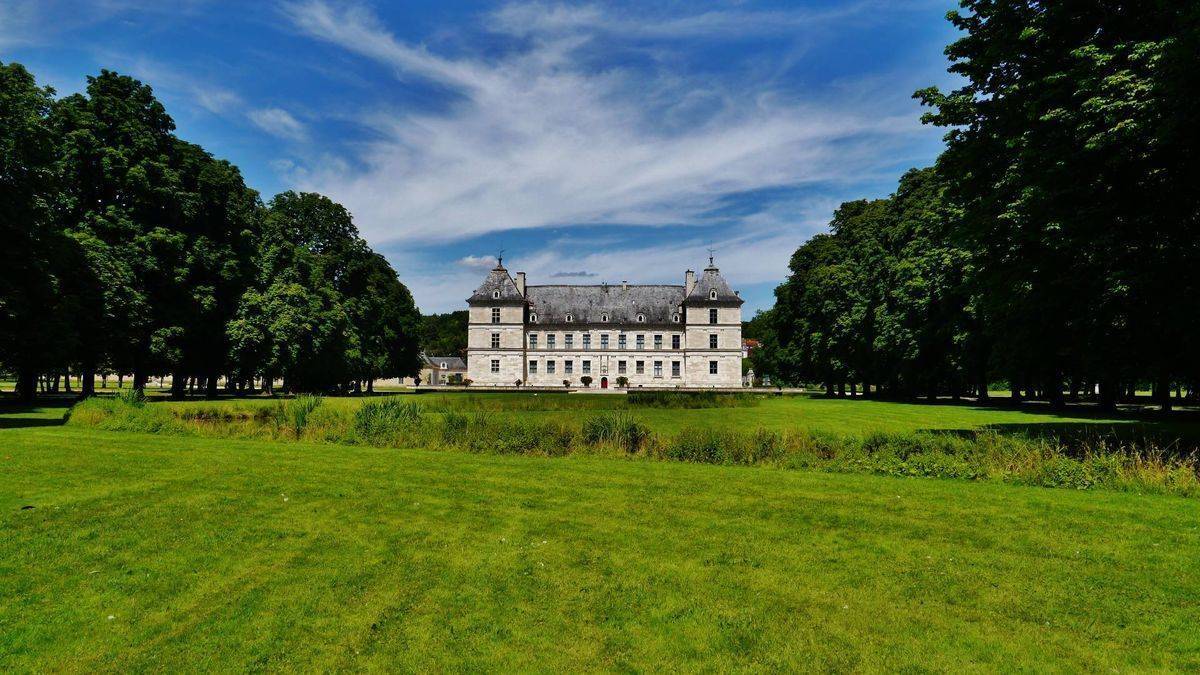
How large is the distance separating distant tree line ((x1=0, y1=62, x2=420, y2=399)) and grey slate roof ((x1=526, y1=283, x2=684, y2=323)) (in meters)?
36.1

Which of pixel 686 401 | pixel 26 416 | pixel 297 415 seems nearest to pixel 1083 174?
pixel 297 415

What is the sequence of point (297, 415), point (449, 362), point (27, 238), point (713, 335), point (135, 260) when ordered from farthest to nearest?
1. point (449, 362)
2. point (713, 335)
3. point (135, 260)
4. point (27, 238)
5. point (297, 415)

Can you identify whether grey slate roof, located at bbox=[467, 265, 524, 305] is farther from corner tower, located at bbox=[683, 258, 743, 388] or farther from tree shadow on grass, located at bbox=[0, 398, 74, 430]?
tree shadow on grass, located at bbox=[0, 398, 74, 430]

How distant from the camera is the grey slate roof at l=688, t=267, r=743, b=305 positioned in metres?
73.1

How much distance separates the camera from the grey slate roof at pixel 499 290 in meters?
Answer: 73.8

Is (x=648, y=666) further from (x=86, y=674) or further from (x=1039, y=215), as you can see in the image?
(x=1039, y=215)

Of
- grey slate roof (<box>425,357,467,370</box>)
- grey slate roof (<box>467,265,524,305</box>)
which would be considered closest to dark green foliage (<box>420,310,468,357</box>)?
grey slate roof (<box>425,357,467,370</box>)

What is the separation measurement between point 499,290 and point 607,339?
552 inches

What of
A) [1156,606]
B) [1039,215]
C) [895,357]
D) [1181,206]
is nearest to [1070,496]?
[1156,606]

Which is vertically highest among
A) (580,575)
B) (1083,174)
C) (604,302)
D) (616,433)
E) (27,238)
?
(604,302)

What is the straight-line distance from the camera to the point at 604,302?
76375 mm

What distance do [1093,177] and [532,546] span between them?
12.6m

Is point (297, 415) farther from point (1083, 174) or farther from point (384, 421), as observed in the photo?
point (1083, 174)

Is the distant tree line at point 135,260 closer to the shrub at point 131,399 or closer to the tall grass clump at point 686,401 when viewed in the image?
the shrub at point 131,399
